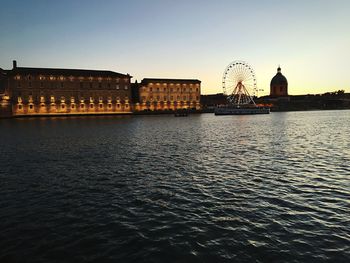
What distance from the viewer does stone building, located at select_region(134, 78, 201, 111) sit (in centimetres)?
13662

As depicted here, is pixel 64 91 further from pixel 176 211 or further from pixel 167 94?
pixel 176 211

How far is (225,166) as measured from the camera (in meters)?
21.5

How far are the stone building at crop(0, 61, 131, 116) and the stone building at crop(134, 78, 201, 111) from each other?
8.14 meters

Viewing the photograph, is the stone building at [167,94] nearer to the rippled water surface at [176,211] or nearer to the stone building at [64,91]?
the stone building at [64,91]

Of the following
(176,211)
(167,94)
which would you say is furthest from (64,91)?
(176,211)

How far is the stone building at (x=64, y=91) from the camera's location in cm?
11088

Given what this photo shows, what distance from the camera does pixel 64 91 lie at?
11781cm

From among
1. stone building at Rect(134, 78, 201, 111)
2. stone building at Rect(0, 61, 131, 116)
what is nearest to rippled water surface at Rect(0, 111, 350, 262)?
stone building at Rect(0, 61, 131, 116)

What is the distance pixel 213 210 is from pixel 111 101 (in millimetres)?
121907

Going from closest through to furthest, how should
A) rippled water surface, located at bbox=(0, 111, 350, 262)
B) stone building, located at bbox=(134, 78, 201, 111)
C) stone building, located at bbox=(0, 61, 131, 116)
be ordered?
rippled water surface, located at bbox=(0, 111, 350, 262), stone building, located at bbox=(0, 61, 131, 116), stone building, located at bbox=(134, 78, 201, 111)

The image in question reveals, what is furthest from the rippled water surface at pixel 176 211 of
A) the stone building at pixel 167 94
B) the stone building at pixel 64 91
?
the stone building at pixel 167 94


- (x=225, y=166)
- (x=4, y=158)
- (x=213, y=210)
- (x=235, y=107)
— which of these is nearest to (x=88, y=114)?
(x=235, y=107)

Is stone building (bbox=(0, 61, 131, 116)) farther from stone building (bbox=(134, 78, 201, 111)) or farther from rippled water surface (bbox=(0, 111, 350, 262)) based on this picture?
rippled water surface (bbox=(0, 111, 350, 262))

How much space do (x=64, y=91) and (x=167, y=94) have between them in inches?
1905
